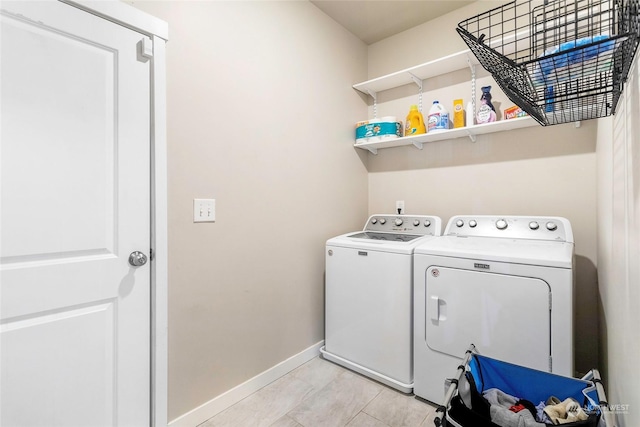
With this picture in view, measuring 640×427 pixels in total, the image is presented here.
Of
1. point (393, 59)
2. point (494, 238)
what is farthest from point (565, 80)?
point (393, 59)

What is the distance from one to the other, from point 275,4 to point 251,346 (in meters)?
2.17

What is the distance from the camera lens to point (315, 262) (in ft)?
7.77

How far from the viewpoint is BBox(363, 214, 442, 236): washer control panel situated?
2.27 metres

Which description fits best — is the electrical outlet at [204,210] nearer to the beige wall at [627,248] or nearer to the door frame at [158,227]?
the door frame at [158,227]

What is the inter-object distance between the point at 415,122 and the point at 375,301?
1.40 meters

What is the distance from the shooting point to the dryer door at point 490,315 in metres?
1.47

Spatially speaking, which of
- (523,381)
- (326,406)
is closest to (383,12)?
(523,381)

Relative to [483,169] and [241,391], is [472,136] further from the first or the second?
[241,391]

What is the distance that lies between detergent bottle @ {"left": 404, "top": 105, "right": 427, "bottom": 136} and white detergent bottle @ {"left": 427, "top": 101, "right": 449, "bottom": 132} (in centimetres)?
9

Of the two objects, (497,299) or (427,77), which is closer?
(497,299)

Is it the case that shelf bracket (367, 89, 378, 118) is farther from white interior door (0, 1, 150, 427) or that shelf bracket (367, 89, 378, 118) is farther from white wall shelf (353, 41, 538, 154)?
white interior door (0, 1, 150, 427)

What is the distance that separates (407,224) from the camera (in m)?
2.39

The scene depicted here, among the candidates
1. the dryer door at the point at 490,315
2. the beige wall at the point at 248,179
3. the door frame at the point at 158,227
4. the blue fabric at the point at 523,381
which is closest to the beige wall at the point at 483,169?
the beige wall at the point at 248,179

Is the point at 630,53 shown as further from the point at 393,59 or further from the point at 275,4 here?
the point at 393,59
